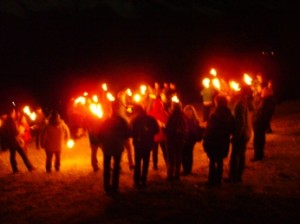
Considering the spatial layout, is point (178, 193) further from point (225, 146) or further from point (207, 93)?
point (207, 93)

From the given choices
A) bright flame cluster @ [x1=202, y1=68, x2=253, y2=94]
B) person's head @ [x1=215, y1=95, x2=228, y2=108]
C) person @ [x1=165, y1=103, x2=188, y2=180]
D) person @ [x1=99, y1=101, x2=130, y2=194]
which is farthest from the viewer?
bright flame cluster @ [x1=202, y1=68, x2=253, y2=94]

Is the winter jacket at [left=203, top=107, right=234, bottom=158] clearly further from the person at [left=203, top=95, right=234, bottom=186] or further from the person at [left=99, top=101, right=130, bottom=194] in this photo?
the person at [left=99, top=101, right=130, bottom=194]

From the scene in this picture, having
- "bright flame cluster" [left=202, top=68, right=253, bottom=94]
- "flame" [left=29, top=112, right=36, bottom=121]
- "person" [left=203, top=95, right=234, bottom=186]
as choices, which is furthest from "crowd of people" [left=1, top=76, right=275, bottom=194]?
"flame" [left=29, top=112, right=36, bottom=121]

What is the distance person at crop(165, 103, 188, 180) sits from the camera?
10.8 metres

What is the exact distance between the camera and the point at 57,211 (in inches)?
366

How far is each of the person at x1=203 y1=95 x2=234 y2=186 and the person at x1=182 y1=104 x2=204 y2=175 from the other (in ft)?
3.38

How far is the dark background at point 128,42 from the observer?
3422cm

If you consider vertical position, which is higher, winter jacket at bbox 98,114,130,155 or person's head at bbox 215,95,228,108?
person's head at bbox 215,95,228,108

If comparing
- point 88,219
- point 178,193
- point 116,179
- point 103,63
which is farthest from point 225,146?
point 103,63

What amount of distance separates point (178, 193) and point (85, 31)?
33.4m

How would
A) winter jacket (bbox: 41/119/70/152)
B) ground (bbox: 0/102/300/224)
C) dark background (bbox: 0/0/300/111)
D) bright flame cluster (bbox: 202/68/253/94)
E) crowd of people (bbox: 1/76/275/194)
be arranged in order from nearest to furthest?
ground (bbox: 0/102/300/224) < crowd of people (bbox: 1/76/275/194) < winter jacket (bbox: 41/119/70/152) < bright flame cluster (bbox: 202/68/253/94) < dark background (bbox: 0/0/300/111)

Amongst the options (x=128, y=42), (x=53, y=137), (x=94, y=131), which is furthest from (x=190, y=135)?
(x=128, y=42)

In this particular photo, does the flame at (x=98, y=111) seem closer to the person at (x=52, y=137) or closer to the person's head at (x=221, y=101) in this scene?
the person at (x=52, y=137)

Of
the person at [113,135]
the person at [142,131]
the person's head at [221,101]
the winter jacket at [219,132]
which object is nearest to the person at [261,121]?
the winter jacket at [219,132]
